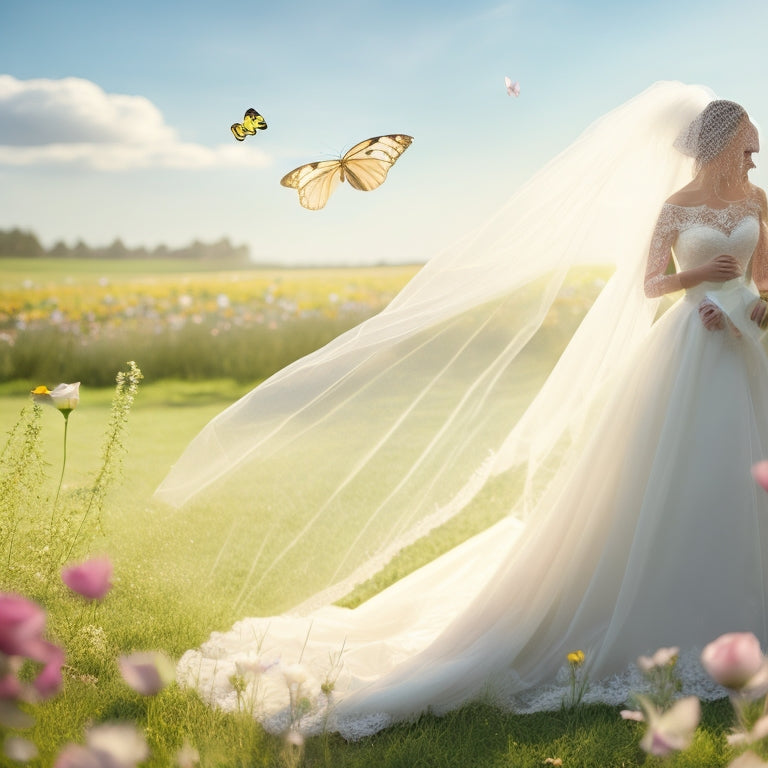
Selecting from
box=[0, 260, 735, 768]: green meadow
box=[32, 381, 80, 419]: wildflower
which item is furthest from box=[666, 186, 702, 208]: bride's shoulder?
box=[32, 381, 80, 419]: wildflower

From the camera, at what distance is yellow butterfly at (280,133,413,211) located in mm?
3400

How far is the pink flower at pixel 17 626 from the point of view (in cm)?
75

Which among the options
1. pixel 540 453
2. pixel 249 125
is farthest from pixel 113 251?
pixel 540 453

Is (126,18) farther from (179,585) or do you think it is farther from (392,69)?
(179,585)

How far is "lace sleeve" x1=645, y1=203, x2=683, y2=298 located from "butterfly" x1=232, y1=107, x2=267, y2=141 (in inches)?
63.5

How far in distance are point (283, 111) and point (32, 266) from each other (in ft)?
17.0

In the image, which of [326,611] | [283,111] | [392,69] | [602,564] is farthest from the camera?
[392,69]

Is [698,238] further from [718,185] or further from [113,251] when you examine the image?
[113,251]

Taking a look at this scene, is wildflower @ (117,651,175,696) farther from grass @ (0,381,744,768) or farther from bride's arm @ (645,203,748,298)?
bride's arm @ (645,203,748,298)

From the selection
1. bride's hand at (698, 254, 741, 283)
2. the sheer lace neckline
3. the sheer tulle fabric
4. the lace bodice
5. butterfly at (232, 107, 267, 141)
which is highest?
butterfly at (232, 107, 267, 141)

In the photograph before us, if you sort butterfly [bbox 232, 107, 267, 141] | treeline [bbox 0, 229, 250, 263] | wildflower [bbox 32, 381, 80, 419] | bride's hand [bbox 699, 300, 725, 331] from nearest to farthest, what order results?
wildflower [bbox 32, 381, 80, 419], bride's hand [bbox 699, 300, 725, 331], butterfly [bbox 232, 107, 267, 141], treeline [bbox 0, 229, 250, 263]

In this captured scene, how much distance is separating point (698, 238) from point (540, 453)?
0.96 m

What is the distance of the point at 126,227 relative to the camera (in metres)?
15.1

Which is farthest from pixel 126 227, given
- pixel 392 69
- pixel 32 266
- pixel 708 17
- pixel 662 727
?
pixel 662 727
